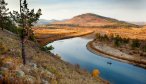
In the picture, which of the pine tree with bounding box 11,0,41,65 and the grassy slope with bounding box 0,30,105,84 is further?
the pine tree with bounding box 11,0,41,65

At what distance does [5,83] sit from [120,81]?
168ft

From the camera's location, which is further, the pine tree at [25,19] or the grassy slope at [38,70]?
the pine tree at [25,19]

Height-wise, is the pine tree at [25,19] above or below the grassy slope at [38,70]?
above

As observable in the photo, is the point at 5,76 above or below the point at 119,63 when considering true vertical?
above

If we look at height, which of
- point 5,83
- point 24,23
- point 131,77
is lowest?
point 131,77

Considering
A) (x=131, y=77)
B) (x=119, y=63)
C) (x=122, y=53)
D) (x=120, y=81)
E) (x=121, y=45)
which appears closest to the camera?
(x=120, y=81)

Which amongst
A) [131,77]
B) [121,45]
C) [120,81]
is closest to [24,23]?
[120,81]

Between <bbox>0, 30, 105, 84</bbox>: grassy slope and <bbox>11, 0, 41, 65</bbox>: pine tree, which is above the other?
<bbox>11, 0, 41, 65</bbox>: pine tree

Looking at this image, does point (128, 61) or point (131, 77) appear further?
point (128, 61)

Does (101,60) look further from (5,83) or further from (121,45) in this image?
(5,83)

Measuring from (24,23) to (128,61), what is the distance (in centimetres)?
6606

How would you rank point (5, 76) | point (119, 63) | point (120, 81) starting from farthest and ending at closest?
point (119, 63)
point (120, 81)
point (5, 76)

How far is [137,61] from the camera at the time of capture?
89.5 metres

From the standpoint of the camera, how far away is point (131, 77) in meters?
69.4
